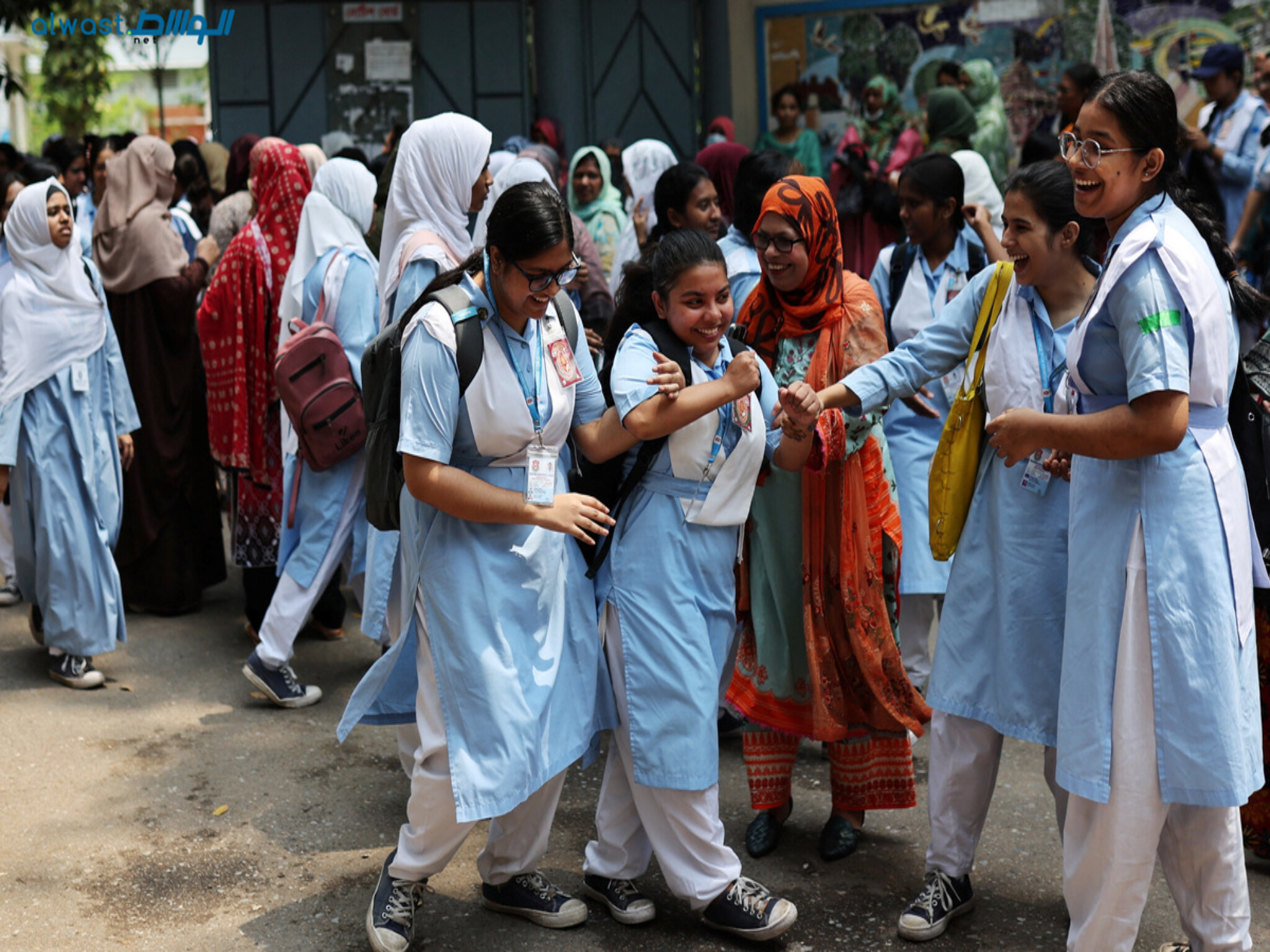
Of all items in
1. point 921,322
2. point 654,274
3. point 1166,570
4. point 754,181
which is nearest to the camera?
point 1166,570

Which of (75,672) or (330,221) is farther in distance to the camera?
(75,672)

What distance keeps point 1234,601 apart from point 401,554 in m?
1.90

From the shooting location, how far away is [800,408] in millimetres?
3188

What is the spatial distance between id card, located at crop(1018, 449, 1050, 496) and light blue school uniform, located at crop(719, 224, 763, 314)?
1291 mm

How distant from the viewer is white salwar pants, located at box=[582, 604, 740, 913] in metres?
3.12

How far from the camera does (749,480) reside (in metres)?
3.28

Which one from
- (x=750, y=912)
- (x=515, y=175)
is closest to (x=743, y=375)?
(x=750, y=912)

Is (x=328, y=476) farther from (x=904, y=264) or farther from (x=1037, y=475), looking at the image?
(x=1037, y=475)

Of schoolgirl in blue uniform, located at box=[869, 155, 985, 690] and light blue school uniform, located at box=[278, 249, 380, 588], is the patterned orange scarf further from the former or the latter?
schoolgirl in blue uniform, located at box=[869, 155, 985, 690]

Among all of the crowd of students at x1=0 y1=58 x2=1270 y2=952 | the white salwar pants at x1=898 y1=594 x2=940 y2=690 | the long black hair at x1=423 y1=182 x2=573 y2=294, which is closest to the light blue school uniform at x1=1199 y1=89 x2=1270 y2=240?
the white salwar pants at x1=898 y1=594 x2=940 y2=690

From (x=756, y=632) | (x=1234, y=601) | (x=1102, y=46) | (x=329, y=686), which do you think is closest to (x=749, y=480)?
(x=756, y=632)

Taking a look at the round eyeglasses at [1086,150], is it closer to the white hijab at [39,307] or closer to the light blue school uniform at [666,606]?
the light blue school uniform at [666,606]

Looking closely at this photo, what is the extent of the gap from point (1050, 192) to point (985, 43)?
9.30m

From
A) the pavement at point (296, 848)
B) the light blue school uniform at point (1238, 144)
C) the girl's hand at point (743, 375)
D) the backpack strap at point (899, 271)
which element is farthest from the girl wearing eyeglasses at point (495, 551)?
the light blue school uniform at point (1238, 144)
